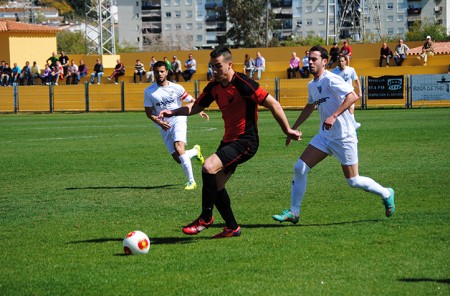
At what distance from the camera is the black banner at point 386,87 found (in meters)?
36.3

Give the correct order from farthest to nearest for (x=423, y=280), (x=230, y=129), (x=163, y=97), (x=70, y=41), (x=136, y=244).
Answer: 1. (x=70, y=41)
2. (x=163, y=97)
3. (x=230, y=129)
4. (x=136, y=244)
5. (x=423, y=280)

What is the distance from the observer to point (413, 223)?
30.3ft

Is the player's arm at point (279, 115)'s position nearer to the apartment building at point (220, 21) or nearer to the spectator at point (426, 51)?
the spectator at point (426, 51)

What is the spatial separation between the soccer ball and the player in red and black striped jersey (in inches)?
32.3

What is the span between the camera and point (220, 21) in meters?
119

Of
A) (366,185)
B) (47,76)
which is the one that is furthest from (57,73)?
(366,185)

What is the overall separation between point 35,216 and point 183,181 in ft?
13.2

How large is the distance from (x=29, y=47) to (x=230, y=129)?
49.9 m

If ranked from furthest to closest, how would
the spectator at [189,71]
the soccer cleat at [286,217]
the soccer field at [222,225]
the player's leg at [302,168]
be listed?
1. the spectator at [189,71]
2. the player's leg at [302,168]
3. the soccer cleat at [286,217]
4. the soccer field at [222,225]

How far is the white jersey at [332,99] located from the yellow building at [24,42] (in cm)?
4817

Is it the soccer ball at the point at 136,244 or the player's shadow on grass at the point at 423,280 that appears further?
the soccer ball at the point at 136,244

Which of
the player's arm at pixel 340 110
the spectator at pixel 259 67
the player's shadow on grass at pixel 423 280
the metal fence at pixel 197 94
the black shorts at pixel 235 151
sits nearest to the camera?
the player's shadow on grass at pixel 423 280

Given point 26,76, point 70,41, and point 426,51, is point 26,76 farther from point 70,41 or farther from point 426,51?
point 70,41

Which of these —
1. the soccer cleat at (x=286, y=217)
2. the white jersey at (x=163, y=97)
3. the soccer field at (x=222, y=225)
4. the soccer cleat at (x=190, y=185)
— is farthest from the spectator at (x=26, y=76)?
the soccer cleat at (x=286, y=217)
